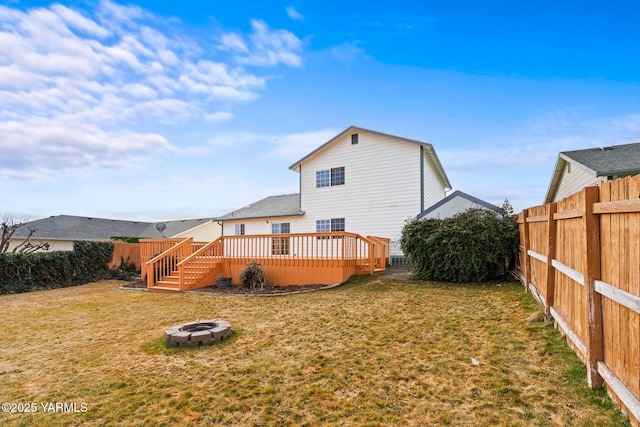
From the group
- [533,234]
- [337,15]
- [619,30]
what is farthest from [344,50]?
[533,234]

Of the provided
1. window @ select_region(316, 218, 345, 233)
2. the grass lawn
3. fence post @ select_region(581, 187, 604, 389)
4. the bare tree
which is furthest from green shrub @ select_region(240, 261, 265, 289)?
the bare tree

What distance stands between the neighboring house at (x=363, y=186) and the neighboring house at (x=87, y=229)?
38.0ft

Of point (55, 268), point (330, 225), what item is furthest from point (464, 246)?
point (55, 268)

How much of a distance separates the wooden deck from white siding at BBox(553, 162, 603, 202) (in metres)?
7.52

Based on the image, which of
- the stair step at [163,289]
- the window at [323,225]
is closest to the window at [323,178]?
the window at [323,225]

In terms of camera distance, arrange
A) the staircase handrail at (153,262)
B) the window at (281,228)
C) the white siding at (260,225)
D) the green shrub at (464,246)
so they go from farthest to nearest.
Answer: the window at (281,228), the white siding at (260,225), the staircase handrail at (153,262), the green shrub at (464,246)

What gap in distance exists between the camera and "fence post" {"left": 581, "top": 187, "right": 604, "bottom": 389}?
292 centimetres

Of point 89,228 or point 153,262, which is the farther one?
point 89,228

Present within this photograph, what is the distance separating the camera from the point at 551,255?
4672 millimetres

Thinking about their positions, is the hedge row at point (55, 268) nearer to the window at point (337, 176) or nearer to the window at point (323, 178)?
the window at point (323, 178)

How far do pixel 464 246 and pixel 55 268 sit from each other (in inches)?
566

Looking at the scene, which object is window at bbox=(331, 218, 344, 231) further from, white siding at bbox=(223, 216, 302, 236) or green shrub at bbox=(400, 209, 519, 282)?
green shrub at bbox=(400, 209, 519, 282)

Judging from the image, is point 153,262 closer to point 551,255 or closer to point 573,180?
point 551,255

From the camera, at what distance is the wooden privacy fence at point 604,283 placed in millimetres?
2336
